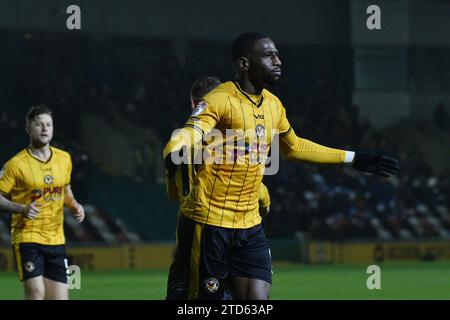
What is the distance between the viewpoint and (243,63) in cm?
722

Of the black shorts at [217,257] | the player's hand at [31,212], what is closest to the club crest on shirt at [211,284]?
the black shorts at [217,257]

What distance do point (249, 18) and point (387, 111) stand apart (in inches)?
182

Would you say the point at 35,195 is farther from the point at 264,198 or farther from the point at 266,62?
the point at 266,62

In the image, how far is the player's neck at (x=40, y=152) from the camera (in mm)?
9688

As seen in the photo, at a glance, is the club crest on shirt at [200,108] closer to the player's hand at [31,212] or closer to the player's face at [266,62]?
the player's face at [266,62]

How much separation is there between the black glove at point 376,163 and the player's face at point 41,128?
117 inches

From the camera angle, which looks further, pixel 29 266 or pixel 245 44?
pixel 29 266

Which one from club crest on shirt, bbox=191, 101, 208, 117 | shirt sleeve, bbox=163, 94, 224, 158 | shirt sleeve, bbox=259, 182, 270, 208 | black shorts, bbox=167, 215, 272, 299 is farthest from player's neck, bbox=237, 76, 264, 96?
shirt sleeve, bbox=259, 182, 270, 208

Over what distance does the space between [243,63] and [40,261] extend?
3.13m

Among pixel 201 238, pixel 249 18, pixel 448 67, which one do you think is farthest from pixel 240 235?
pixel 448 67

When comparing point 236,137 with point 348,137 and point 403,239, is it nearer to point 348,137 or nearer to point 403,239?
point 403,239

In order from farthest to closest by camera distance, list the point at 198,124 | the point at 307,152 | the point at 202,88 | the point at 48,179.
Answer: the point at 48,179, the point at 202,88, the point at 307,152, the point at 198,124

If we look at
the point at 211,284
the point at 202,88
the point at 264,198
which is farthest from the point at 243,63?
the point at 264,198

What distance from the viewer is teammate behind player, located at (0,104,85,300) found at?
30.7ft
